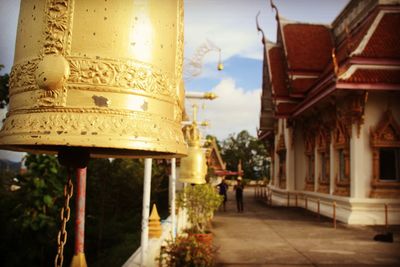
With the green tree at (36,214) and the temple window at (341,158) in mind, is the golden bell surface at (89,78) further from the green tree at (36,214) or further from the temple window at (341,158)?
the temple window at (341,158)

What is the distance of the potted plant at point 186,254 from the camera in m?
5.57

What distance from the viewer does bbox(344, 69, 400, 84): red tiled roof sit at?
11.7 metres

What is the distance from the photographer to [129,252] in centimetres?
1018

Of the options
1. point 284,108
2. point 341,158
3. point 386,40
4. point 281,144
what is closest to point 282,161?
Result: point 281,144

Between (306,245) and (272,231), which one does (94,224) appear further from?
(306,245)

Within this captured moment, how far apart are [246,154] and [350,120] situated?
5677cm

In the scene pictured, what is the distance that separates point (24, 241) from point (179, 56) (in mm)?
13021

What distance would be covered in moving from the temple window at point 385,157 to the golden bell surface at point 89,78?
12.3m

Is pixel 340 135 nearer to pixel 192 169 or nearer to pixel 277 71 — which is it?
pixel 277 71

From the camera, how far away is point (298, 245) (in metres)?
9.00

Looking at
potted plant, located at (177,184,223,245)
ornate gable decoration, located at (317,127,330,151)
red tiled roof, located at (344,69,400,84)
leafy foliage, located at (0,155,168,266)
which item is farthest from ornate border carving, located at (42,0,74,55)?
ornate gable decoration, located at (317,127,330,151)

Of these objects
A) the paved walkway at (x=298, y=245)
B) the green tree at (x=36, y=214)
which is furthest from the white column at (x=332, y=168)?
the green tree at (x=36, y=214)

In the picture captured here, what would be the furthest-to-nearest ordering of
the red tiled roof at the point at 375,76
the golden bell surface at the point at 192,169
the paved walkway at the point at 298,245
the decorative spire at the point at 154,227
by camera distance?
the red tiled roof at the point at 375,76 → the paved walkway at the point at 298,245 → the golden bell surface at the point at 192,169 → the decorative spire at the point at 154,227

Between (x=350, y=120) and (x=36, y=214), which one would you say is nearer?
(x=36, y=214)
